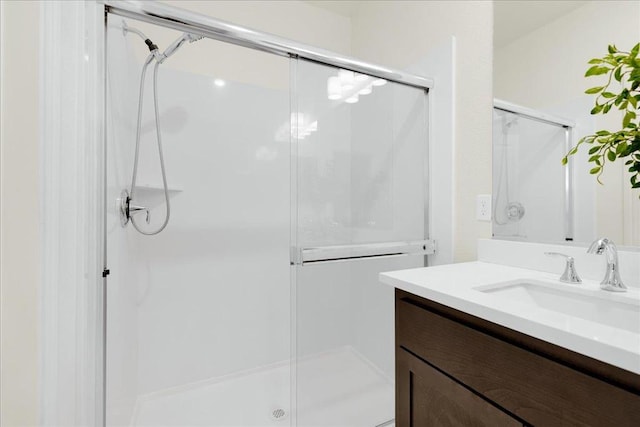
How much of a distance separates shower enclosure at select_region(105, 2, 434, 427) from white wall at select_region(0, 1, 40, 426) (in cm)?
23

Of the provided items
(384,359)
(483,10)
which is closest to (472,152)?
(483,10)

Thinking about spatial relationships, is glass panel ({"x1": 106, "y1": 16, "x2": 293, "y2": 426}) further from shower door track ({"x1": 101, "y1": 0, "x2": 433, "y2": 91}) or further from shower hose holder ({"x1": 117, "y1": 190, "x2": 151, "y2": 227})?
shower door track ({"x1": 101, "y1": 0, "x2": 433, "y2": 91})

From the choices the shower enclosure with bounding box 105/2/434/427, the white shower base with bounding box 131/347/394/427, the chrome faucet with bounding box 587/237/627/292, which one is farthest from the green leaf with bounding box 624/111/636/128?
the white shower base with bounding box 131/347/394/427

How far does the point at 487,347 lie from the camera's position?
62 cm

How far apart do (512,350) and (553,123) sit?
2.76ft

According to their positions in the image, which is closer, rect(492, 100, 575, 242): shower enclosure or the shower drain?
rect(492, 100, 575, 242): shower enclosure

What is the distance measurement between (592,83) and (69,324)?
1.65 meters

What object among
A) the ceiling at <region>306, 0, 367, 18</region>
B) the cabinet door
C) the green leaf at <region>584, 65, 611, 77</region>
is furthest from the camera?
the ceiling at <region>306, 0, 367, 18</region>

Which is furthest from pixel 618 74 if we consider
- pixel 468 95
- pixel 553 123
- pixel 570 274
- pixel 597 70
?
pixel 570 274

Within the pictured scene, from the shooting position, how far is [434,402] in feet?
2.47

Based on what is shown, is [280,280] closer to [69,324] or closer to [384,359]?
[384,359]

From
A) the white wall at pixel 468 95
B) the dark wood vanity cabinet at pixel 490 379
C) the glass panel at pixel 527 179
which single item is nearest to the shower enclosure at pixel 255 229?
the white wall at pixel 468 95

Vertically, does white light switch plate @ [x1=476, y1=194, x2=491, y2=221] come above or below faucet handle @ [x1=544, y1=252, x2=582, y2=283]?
above

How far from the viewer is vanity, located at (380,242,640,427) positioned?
0.46m
